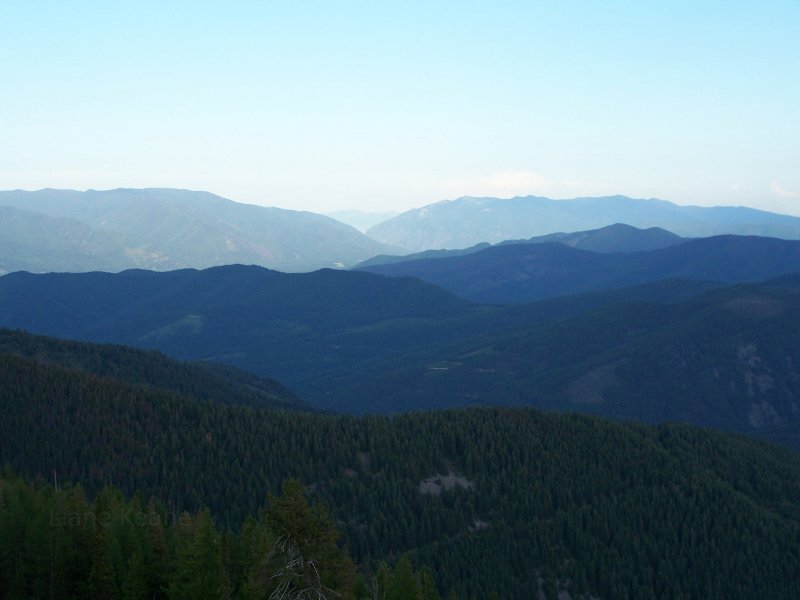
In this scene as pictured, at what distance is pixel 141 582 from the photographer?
47.4 meters

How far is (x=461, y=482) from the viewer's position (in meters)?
112

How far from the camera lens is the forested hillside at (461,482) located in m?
97.3

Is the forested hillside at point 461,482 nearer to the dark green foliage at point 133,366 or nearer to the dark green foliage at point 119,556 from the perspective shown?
the dark green foliage at point 133,366

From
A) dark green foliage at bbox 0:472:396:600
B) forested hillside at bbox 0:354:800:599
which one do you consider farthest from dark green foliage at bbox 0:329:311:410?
dark green foliage at bbox 0:472:396:600

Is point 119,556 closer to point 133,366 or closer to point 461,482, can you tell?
point 461,482

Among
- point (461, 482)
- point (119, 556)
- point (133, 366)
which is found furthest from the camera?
point (133, 366)

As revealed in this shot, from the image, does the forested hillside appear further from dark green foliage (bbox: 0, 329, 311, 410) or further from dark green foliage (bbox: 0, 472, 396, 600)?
dark green foliage (bbox: 0, 472, 396, 600)

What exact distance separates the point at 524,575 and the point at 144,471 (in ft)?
139

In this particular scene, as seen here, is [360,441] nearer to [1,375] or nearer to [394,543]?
[394,543]

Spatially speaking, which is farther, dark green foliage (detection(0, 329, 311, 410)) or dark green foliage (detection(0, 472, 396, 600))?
dark green foliage (detection(0, 329, 311, 410))

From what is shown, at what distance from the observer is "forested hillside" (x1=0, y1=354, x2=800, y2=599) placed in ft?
319

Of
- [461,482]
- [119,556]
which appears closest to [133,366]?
[461,482]

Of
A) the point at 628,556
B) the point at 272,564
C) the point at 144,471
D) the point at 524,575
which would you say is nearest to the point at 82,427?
the point at 144,471

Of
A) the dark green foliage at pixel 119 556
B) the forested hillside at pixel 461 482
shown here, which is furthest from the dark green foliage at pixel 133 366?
the dark green foliage at pixel 119 556
